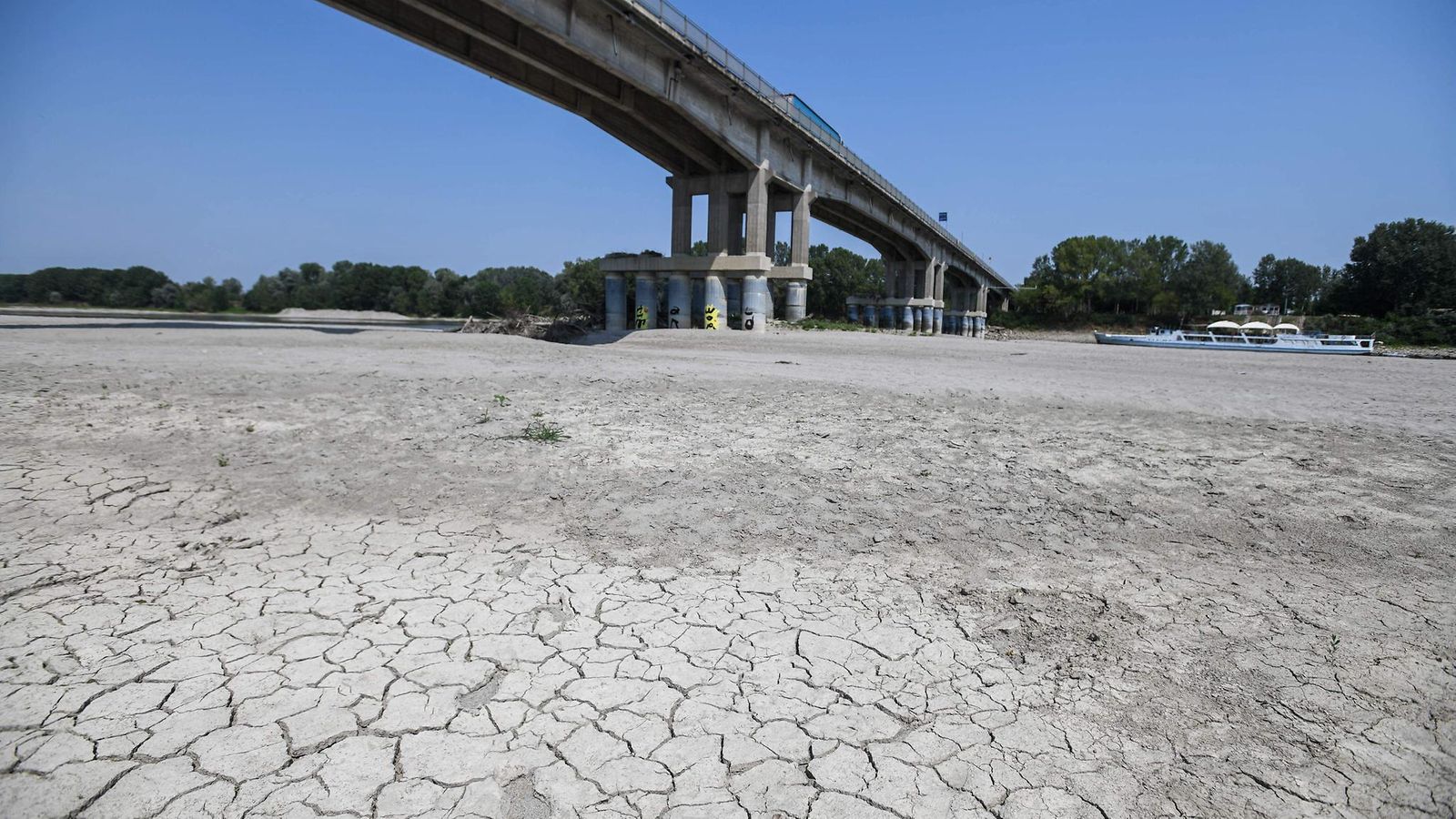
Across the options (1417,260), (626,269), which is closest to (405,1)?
(626,269)

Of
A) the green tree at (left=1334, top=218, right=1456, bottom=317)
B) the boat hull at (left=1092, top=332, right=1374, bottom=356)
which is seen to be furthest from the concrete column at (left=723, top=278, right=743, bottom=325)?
the green tree at (left=1334, top=218, right=1456, bottom=317)

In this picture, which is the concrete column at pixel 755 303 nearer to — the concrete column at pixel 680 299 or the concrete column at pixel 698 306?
the concrete column at pixel 698 306

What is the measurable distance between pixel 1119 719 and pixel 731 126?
31.1 m

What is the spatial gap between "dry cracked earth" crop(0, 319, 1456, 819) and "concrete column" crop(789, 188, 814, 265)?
29267mm

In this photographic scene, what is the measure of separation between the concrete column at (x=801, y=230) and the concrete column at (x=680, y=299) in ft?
20.8

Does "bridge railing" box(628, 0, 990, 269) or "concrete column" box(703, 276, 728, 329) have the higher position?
"bridge railing" box(628, 0, 990, 269)

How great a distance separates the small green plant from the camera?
7.23 metres

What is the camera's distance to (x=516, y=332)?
28.0m

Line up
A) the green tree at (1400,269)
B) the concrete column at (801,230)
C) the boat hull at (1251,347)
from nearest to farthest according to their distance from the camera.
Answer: the boat hull at (1251,347) < the concrete column at (801,230) < the green tree at (1400,269)

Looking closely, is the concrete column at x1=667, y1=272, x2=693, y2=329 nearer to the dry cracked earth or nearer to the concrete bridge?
the concrete bridge

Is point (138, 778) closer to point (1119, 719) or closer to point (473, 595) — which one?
point (473, 595)

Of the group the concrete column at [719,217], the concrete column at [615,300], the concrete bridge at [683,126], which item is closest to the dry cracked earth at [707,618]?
the concrete bridge at [683,126]

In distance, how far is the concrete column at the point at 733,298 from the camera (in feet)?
110

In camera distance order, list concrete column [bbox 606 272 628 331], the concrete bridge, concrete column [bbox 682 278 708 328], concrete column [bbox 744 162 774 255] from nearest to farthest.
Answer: the concrete bridge
concrete column [bbox 744 162 774 255]
concrete column [bbox 682 278 708 328]
concrete column [bbox 606 272 628 331]
